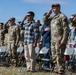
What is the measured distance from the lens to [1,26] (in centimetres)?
A: 1520

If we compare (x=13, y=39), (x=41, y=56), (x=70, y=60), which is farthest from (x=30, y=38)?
(x=13, y=39)

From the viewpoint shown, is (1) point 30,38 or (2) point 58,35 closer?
(2) point 58,35

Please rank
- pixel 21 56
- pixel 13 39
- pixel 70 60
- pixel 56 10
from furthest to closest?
pixel 13 39 → pixel 21 56 → pixel 70 60 → pixel 56 10

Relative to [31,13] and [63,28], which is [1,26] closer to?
[31,13]

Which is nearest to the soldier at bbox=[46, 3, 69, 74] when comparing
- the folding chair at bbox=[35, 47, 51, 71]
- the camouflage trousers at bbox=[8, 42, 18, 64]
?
the folding chair at bbox=[35, 47, 51, 71]

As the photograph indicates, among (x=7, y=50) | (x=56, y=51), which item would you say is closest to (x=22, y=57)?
(x=7, y=50)

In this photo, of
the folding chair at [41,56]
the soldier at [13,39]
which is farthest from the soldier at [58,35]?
the soldier at [13,39]

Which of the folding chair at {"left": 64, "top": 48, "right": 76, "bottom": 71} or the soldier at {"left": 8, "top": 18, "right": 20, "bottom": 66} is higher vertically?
the soldier at {"left": 8, "top": 18, "right": 20, "bottom": 66}

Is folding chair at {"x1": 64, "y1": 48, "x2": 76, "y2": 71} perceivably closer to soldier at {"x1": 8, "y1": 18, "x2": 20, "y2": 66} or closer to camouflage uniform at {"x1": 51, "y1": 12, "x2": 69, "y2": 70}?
camouflage uniform at {"x1": 51, "y1": 12, "x2": 69, "y2": 70}

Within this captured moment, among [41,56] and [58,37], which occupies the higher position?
[58,37]

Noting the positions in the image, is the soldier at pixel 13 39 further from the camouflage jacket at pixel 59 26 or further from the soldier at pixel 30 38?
the camouflage jacket at pixel 59 26

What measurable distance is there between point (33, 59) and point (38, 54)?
0.90m

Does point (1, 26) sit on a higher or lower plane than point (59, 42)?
higher

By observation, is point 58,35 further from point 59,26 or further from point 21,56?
point 21,56
